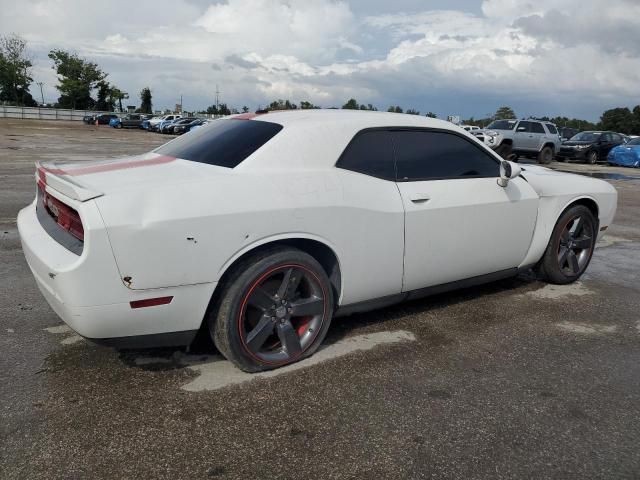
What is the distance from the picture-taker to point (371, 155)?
3592mm

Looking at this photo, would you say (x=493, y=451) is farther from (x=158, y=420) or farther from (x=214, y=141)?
(x=214, y=141)

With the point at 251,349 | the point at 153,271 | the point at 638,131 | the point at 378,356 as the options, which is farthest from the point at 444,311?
the point at 638,131

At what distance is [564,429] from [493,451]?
0.47m

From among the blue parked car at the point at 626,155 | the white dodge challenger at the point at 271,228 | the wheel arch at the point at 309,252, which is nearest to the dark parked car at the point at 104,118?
the blue parked car at the point at 626,155

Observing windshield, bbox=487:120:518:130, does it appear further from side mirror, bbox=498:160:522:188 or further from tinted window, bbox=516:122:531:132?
side mirror, bbox=498:160:522:188

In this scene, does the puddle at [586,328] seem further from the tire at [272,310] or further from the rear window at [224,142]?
the rear window at [224,142]

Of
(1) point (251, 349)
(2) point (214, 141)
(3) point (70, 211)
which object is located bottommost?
(1) point (251, 349)

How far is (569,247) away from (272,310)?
10.3 feet

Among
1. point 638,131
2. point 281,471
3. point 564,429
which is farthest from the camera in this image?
point 638,131

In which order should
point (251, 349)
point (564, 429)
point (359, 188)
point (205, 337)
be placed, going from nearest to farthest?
point (564, 429) < point (251, 349) < point (359, 188) < point (205, 337)

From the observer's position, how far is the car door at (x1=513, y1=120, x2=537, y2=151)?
21.1 metres

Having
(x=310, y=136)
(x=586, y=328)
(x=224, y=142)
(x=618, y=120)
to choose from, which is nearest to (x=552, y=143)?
(x=586, y=328)

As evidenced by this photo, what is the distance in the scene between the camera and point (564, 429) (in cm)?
274

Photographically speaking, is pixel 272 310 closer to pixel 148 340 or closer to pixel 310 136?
pixel 148 340
